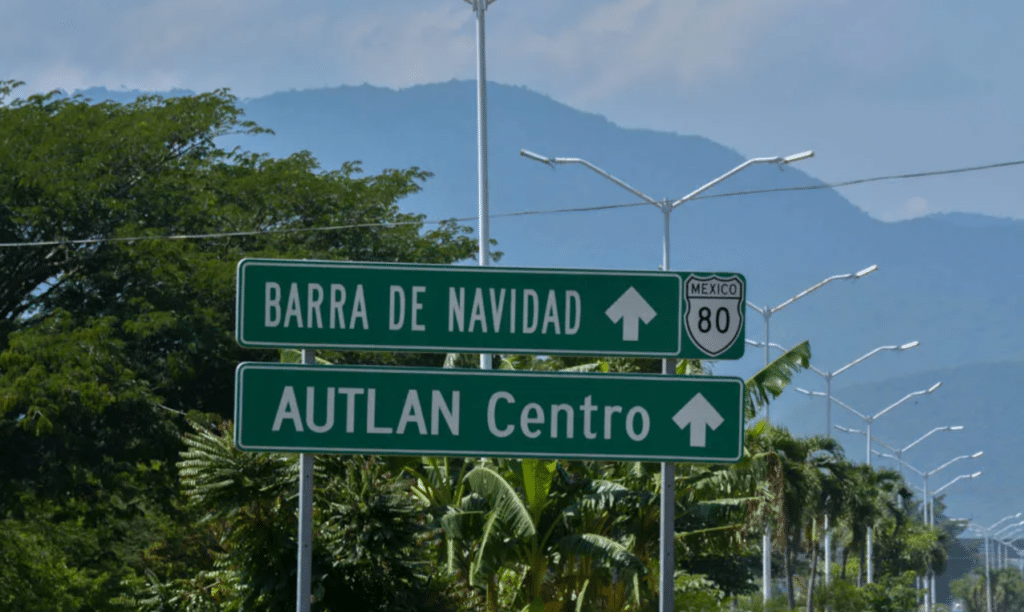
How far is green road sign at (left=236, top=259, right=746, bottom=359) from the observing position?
887 centimetres

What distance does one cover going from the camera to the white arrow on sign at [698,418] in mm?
8758

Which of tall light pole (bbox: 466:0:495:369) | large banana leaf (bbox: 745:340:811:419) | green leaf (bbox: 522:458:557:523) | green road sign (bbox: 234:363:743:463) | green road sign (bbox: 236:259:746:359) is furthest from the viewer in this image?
tall light pole (bbox: 466:0:495:369)

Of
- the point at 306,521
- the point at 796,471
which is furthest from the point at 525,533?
the point at 796,471

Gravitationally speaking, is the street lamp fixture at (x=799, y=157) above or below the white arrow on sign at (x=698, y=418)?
above

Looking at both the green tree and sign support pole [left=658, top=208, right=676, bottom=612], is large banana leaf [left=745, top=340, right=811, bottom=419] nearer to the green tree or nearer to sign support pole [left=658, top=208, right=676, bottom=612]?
the green tree

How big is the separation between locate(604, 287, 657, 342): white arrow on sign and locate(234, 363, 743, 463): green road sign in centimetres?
30

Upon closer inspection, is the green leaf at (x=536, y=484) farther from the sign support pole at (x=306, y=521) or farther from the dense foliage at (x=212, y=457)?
the sign support pole at (x=306, y=521)

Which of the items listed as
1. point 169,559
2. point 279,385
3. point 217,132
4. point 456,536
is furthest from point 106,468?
point 279,385

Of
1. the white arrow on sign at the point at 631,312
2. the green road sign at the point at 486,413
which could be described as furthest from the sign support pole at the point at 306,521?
the white arrow on sign at the point at 631,312

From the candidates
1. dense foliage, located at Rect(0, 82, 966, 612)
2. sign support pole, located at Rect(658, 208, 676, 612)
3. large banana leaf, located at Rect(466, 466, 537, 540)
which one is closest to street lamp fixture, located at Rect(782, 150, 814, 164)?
dense foliage, located at Rect(0, 82, 966, 612)

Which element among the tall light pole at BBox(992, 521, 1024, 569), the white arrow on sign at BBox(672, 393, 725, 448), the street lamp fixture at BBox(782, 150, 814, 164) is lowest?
the tall light pole at BBox(992, 521, 1024, 569)

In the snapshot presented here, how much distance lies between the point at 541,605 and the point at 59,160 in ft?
50.5

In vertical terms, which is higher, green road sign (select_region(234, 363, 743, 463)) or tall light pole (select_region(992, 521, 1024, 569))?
green road sign (select_region(234, 363, 743, 463))

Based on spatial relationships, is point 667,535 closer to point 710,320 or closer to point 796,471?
point 710,320
